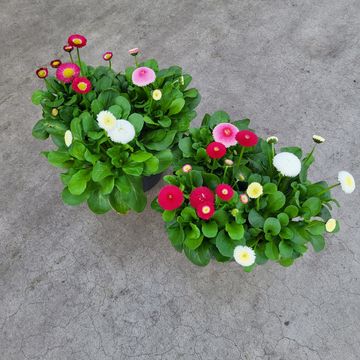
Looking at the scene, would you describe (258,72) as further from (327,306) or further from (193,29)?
(327,306)

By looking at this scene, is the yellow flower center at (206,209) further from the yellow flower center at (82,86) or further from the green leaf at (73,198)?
the yellow flower center at (82,86)

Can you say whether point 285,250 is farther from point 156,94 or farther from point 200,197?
point 156,94

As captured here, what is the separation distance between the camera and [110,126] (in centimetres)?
157

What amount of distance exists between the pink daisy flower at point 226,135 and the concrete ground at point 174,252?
80cm

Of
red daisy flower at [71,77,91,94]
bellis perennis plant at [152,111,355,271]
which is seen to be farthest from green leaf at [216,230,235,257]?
red daisy flower at [71,77,91,94]

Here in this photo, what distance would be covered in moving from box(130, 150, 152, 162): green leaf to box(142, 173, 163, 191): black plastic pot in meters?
0.45

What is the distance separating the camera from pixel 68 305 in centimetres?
197

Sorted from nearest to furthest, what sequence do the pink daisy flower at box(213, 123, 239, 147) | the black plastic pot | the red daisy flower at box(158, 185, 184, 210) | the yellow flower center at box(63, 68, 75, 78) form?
1. the red daisy flower at box(158, 185, 184, 210)
2. the pink daisy flower at box(213, 123, 239, 147)
3. the yellow flower center at box(63, 68, 75, 78)
4. the black plastic pot

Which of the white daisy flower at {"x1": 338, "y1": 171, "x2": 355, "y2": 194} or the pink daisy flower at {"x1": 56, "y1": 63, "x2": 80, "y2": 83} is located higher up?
the pink daisy flower at {"x1": 56, "y1": 63, "x2": 80, "y2": 83}

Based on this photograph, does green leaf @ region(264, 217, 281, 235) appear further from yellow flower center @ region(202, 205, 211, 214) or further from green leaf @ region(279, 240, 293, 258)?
yellow flower center @ region(202, 205, 211, 214)

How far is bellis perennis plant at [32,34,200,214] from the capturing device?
172 centimetres

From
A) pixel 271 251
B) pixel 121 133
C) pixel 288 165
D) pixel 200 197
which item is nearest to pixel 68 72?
pixel 121 133

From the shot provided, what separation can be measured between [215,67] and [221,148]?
1.59 m

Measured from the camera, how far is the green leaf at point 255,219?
165 centimetres
